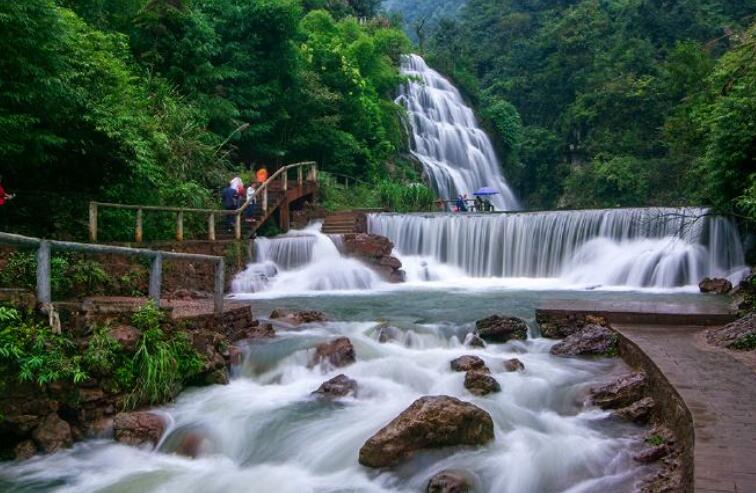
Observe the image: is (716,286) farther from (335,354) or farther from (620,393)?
(335,354)

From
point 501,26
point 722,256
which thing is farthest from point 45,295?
point 501,26

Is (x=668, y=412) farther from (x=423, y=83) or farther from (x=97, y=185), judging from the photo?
(x=423, y=83)

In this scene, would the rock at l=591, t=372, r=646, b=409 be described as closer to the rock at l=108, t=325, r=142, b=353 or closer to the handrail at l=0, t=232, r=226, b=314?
the rock at l=108, t=325, r=142, b=353

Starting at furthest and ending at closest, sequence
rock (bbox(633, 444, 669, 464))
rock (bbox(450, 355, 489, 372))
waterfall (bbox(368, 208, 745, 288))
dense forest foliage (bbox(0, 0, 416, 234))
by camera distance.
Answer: waterfall (bbox(368, 208, 745, 288)) → dense forest foliage (bbox(0, 0, 416, 234)) → rock (bbox(450, 355, 489, 372)) → rock (bbox(633, 444, 669, 464))

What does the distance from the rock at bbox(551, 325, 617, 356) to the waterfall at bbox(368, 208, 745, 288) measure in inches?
352

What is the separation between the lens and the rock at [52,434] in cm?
627

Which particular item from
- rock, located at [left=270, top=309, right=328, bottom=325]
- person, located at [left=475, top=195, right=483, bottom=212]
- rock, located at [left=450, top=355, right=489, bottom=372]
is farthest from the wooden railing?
person, located at [left=475, top=195, right=483, bottom=212]

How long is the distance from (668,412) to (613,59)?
36.3 m

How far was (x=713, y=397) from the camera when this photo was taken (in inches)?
219

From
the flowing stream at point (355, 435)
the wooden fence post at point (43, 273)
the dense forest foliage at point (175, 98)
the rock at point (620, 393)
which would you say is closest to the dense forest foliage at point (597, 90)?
the dense forest foliage at point (175, 98)

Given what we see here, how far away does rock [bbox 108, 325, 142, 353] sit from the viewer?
7.19 meters

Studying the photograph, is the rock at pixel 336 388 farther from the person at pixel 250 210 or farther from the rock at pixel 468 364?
the person at pixel 250 210

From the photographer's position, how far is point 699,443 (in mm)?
4480

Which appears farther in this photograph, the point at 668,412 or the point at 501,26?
the point at 501,26
